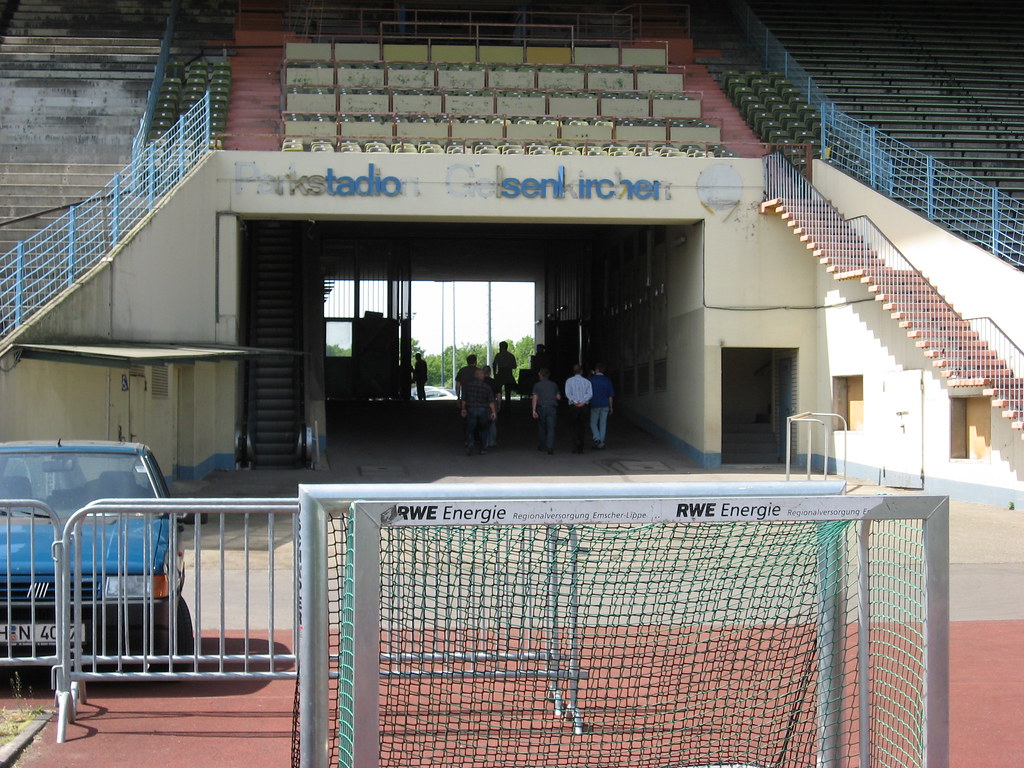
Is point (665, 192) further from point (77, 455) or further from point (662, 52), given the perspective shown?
point (77, 455)

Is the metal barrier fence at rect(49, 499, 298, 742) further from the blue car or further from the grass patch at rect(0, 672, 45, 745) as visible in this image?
the grass patch at rect(0, 672, 45, 745)

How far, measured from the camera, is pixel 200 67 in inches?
1097

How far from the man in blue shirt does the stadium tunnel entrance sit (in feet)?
6.72

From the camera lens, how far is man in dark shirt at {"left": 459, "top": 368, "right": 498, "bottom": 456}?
20.7 meters

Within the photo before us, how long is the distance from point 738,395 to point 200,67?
1539 centimetres

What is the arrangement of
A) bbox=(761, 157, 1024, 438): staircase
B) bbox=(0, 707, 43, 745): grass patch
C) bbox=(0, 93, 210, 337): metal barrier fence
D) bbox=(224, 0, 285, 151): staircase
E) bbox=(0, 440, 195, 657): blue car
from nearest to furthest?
bbox=(0, 707, 43, 745): grass patch → bbox=(0, 440, 195, 657): blue car → bbox=(0, 93, 210, 337): metal barrier fence → bbox=(761, 157, 1024, 438): staircase → bbox=(224, 0, 285, 151): staircase

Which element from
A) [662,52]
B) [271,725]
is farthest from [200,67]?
[271,725]

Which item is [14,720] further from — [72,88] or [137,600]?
[72,88]

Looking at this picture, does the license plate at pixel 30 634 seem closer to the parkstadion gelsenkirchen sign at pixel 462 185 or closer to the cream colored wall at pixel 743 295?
the parkstadion gelsenkirchen sign at pixel 462 185

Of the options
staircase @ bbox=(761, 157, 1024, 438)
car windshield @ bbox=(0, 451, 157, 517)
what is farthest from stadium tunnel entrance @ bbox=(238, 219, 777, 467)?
car windshield @ bbox=(0, 451, 157, 517)

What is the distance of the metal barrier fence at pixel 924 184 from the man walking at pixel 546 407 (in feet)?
22.9

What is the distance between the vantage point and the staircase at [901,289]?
51.9 ft

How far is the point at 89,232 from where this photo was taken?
619 inches

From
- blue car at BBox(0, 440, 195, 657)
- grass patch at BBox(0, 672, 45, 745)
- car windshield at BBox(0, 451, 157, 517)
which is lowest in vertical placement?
grass patch at BBox(0, 672, 45, 745)
